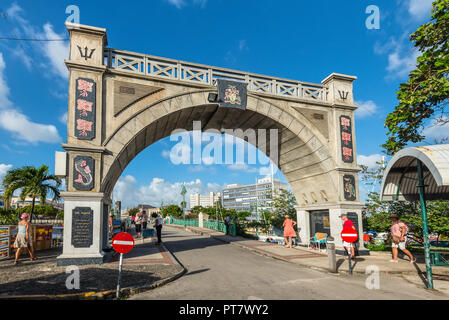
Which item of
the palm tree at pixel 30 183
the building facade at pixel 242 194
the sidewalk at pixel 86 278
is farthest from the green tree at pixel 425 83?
the building facade at pixel 242 194

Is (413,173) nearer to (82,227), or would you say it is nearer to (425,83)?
(425,83)

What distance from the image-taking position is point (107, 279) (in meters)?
7.72

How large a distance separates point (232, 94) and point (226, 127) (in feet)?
9.33

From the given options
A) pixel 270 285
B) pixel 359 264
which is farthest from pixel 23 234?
pixel 359 264

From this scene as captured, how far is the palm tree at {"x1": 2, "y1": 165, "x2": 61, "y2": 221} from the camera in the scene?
1902 cm

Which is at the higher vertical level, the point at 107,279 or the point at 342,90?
the point at 342,90

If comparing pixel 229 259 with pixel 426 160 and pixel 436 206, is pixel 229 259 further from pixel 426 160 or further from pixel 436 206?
pixel 436 206

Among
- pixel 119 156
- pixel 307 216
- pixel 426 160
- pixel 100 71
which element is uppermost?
pixel 100 71

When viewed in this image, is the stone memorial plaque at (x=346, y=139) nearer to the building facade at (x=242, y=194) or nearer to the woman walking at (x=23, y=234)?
the woman walking at (x=23, y=234)

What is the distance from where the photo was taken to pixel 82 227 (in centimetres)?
1063

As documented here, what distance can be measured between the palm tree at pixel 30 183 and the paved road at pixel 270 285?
13.5 meters
